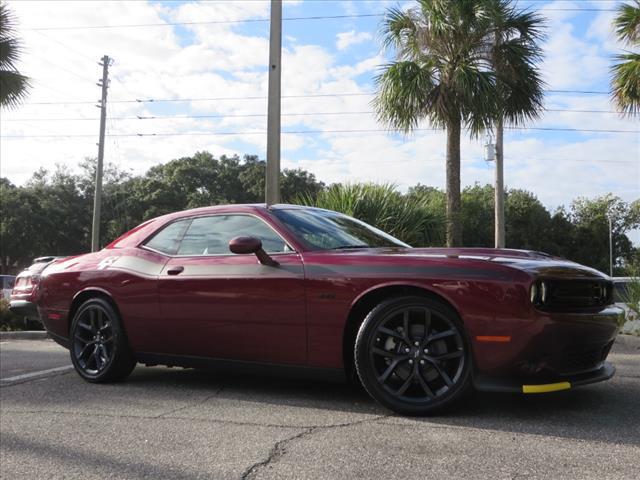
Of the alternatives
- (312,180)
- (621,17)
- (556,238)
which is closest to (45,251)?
(312,180)

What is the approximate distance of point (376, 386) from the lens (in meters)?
3.76

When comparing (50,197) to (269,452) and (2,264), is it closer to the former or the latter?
(2,264)

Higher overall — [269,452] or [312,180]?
[312,180]

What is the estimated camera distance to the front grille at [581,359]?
11.6ft

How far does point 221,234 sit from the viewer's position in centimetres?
478

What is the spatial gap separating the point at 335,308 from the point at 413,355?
1.91 ft

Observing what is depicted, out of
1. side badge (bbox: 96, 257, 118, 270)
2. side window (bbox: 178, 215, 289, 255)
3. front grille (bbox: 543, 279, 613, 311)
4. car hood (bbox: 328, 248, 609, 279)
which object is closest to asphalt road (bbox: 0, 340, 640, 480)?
front grille (bbox: 543, 279, 613, 311)

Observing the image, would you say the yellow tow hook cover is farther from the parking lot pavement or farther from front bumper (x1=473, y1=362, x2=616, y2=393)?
the parking lot pavement

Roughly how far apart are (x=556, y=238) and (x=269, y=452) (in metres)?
50.4

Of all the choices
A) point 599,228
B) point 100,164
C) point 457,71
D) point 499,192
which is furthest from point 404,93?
point 599,228

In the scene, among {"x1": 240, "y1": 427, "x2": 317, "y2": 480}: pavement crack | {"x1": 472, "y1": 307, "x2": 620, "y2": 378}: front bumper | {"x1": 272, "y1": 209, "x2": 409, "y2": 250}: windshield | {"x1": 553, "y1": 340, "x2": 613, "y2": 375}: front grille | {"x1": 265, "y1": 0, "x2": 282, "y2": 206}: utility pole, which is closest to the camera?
{"x1": 240, "y1": 427, "x2": 317, "y2": 480}: pavement crack

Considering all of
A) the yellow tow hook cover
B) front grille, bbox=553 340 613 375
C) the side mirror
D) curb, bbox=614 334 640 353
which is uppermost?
the side mirror

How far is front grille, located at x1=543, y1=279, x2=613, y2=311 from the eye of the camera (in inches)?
138

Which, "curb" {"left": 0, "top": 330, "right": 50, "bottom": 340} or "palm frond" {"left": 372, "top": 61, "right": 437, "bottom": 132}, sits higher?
"palm frond" {"left": 372, "top": 61, "right": 437, "bottom": 132}
